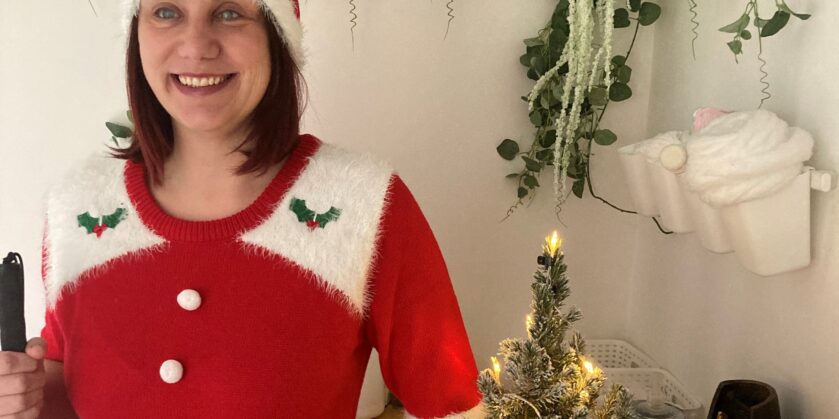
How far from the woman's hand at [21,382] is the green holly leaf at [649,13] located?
106cm

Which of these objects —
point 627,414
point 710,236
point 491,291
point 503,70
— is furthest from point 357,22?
point 627,414

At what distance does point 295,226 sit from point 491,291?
57 cm

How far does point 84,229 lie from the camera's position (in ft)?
2.97

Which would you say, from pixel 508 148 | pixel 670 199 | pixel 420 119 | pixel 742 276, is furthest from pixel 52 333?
pixel 742 276

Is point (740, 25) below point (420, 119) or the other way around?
the other way around

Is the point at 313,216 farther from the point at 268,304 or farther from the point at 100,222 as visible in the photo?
the point at 100,222

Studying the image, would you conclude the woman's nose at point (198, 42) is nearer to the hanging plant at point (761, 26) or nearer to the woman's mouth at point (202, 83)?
the woman's mouth at point (202, 83)

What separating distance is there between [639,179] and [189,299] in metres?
0.69

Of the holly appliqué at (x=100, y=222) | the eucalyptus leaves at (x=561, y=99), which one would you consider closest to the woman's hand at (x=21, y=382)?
the holly appliqué at (x=100, y=222)

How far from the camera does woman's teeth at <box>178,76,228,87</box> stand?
2.74 feet

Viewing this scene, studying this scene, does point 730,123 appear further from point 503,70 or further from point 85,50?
point 85,50

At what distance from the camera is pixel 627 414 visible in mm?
714

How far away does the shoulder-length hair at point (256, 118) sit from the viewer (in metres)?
0.89

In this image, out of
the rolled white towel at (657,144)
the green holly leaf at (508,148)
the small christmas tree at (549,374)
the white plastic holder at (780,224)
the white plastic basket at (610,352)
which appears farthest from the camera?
the white plastic basket at (610,352)
